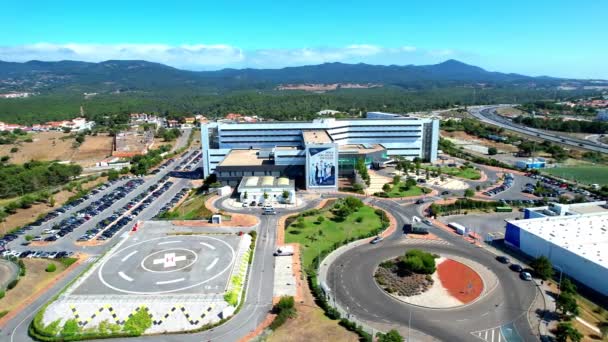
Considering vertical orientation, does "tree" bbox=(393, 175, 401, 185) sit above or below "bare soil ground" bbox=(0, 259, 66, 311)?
above

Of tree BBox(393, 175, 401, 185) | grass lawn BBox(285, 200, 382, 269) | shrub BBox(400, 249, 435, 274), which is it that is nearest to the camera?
shrub BBox(400, 249, 435, 274)

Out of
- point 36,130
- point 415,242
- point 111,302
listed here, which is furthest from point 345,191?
point 36,130

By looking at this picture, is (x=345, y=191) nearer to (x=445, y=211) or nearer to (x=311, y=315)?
(x=445, y=211)

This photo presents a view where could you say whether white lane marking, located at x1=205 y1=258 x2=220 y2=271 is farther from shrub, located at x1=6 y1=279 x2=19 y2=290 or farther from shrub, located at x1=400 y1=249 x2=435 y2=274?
shrub, located at x1=400 y1=249 x2=435 y2=274

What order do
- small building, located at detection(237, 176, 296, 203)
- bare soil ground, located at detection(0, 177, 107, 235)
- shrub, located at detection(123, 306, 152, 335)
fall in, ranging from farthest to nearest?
small building, located at detection(237, 176, 296, 203)
bare soil ground, located at detection(0, 177, 107, 235)
shrub, located at detection(123, 306, 152, 335)

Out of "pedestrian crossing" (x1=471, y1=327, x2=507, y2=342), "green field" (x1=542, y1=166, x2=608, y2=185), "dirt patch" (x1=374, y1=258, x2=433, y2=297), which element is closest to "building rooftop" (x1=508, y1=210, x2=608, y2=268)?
"pedestrian crossing" (x1=471, y1=327, x2=507, y2=342)

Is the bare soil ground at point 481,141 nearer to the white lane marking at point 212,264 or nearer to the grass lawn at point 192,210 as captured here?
the grass lawn at point 192,210
